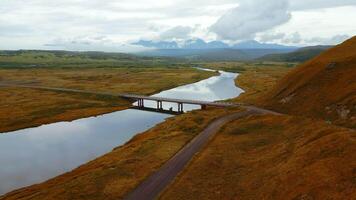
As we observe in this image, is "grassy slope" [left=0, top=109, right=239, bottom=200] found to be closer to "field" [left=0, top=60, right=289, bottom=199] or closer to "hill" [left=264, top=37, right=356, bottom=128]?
"field" [left=0, top=60, right=289, bottom=199]

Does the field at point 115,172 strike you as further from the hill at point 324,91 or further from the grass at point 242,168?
the hill at point 324,91

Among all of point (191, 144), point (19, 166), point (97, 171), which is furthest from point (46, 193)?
point (191, 144)

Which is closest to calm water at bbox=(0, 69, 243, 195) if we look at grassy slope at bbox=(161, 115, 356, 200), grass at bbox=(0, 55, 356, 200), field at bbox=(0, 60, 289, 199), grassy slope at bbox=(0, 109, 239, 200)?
grassy slope at bbox=(0, 109, 239, 200)

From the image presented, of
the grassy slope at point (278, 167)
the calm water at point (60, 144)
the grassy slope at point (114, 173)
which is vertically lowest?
the calm water at point (60, 144)

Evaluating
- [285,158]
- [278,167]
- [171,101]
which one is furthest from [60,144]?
[278,167]

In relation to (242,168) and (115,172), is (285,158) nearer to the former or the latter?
(242,168)

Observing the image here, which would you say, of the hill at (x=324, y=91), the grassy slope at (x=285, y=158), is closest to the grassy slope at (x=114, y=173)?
the grassy slope at (x=285, y=158)
